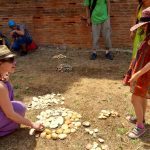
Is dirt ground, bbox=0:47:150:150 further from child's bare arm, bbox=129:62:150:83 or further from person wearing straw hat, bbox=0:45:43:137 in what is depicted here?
child's bare arm, bbox=129:62:150:83

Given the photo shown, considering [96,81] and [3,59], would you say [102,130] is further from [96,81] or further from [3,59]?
[96,81]

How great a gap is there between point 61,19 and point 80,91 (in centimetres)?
301

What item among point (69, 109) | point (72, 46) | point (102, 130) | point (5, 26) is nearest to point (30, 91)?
point (69, 109)

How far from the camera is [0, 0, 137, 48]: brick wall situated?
24.0 ft

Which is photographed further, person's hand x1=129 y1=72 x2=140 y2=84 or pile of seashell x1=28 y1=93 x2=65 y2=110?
pile of seashell x1=28 y1=93 x2=65 y2=110

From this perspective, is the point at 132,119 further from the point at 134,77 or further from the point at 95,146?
the point at 134,77

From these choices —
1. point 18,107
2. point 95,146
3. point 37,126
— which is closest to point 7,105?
point 18,107

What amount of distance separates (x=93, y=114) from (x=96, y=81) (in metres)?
1.52

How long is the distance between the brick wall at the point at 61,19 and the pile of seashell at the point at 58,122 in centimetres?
351

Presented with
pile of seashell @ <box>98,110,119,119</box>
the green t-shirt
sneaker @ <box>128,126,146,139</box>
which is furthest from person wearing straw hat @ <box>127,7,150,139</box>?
the green t-shirt

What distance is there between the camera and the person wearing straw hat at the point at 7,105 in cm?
345

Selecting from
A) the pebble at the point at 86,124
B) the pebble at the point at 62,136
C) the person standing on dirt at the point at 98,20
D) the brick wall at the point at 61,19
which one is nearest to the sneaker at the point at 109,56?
the person standing on dirt at the point at 98,20

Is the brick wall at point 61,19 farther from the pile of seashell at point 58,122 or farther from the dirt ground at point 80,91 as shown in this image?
the pile of seashell at point 58,122

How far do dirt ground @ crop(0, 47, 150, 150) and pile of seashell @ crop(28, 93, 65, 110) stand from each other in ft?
0.36
